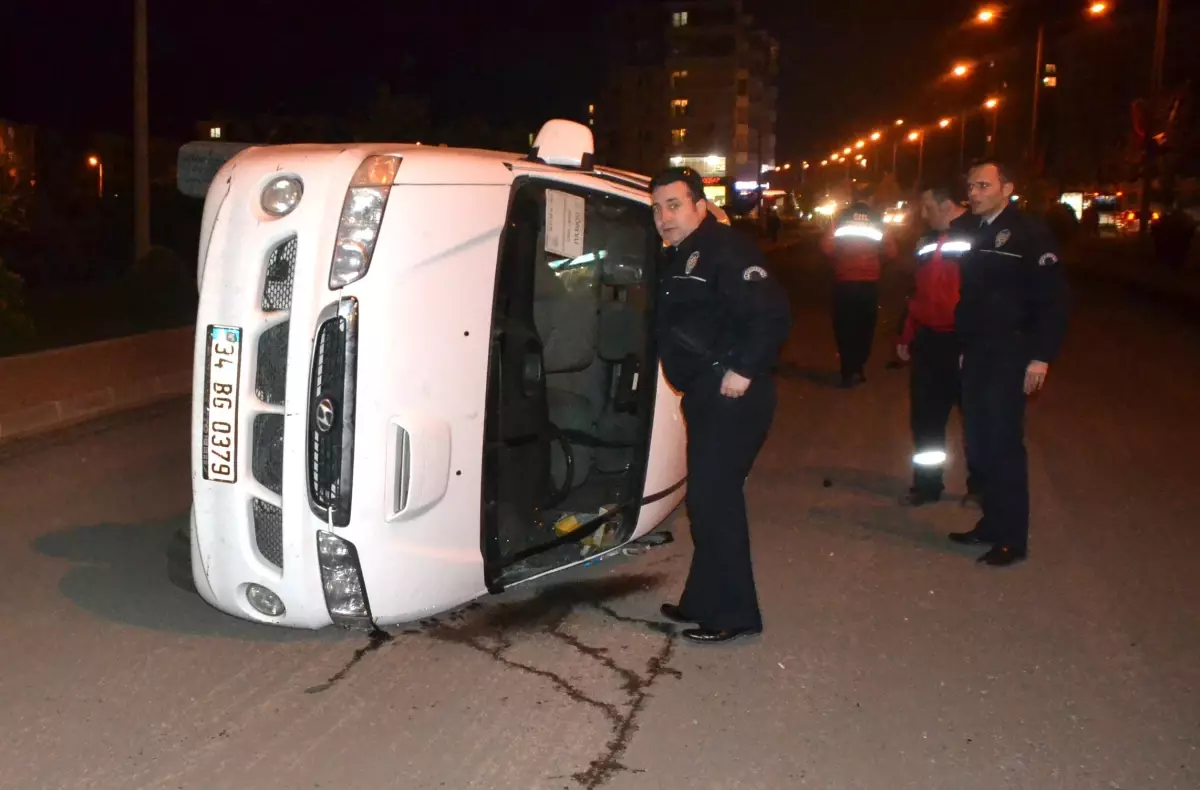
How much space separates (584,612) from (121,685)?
1.82 meters

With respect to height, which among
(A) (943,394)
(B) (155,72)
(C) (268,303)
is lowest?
(A) (943,394)

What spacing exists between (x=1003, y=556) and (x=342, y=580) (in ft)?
10.5

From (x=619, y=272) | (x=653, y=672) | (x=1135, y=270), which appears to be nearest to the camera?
(x=653, y=672)

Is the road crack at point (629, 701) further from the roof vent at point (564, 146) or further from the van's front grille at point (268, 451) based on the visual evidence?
the roof vent at point (564, 146)

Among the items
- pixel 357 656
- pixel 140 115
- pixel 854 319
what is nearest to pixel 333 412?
pixel 357 656

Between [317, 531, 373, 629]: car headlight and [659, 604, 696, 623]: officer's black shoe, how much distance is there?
1.27m

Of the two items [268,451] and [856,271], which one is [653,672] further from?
[856,271]

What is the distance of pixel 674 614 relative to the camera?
5.19 m

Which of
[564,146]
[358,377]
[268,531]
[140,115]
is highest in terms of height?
[140,115]

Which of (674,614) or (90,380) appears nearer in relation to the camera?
(674,614)

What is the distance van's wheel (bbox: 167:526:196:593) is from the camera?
5359mm

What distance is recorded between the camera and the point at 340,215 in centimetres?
432

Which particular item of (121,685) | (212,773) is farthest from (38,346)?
(212,773)

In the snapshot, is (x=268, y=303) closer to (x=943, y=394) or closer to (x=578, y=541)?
(x=578, y=541)
